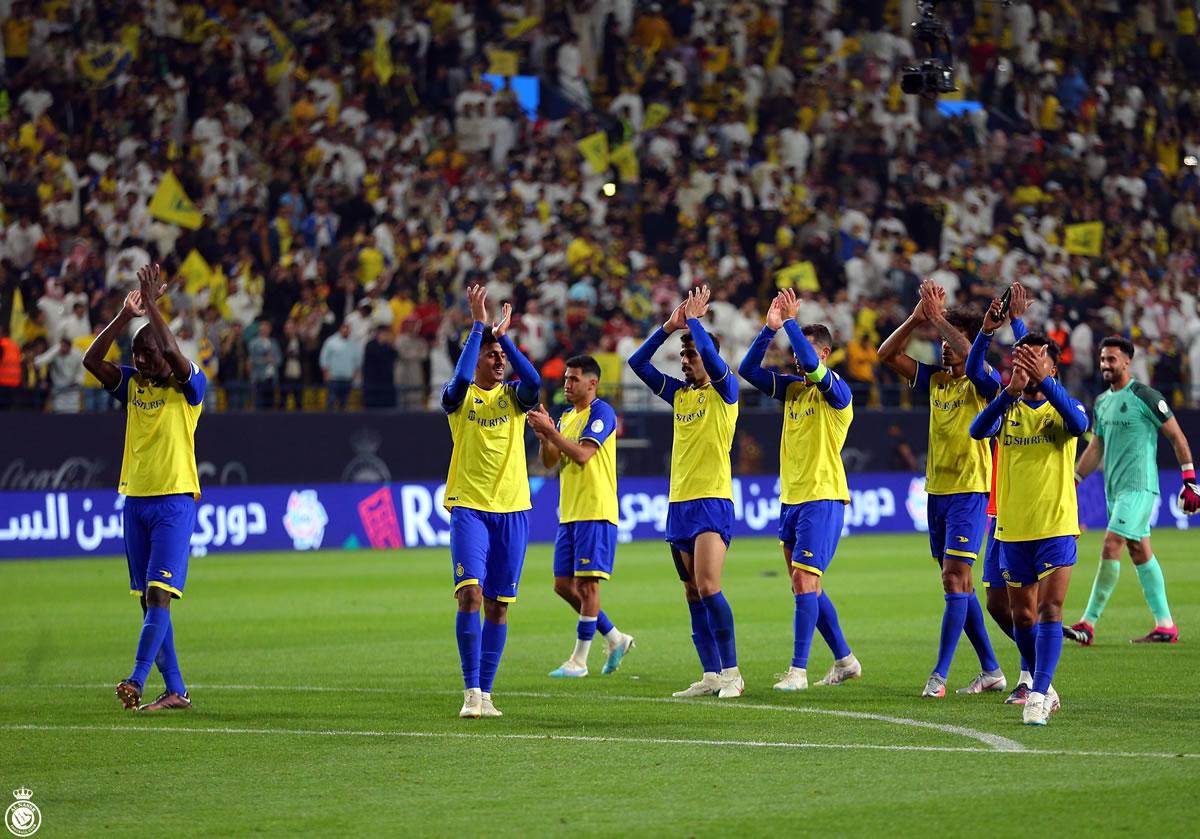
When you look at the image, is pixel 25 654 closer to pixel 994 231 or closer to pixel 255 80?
pixel 255 80

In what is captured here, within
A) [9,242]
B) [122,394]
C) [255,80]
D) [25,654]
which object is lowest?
[25,654]

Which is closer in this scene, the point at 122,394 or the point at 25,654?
the point at 122,394

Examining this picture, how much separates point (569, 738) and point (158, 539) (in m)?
3.24

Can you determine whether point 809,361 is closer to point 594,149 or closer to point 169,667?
point 169,667

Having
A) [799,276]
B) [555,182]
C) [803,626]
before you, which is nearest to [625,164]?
[555,182]

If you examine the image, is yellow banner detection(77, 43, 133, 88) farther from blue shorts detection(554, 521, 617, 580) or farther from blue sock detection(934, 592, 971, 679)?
blue sock detection(934, 592, 971, 679)

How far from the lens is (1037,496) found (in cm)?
1085

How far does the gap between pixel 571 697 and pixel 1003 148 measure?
26.7m

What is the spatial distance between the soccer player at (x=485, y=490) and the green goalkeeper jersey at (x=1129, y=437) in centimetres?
611

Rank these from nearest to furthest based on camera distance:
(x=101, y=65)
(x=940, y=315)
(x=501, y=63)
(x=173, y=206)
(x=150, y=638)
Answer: (x=150, y=638)
(x=940, y=315)
(x=173, y=206)
(x=101, y=65)
(x=501, y=63)

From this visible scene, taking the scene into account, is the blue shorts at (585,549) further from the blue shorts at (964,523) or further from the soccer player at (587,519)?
the blue shorts at (964,523)

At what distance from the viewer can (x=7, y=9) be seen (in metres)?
30.0

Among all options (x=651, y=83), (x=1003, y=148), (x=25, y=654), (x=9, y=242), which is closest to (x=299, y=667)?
(x=25, y=654)

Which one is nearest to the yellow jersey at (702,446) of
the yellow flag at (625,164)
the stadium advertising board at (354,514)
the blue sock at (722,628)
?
the blue sock at (722,628)
